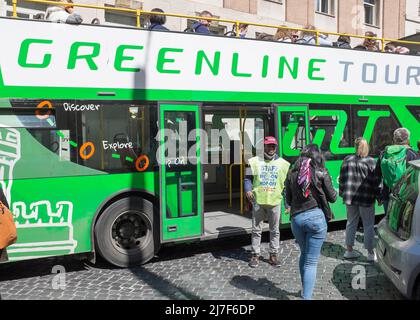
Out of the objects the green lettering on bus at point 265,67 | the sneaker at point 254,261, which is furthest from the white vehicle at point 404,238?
the green lettering on bus at point 265,67

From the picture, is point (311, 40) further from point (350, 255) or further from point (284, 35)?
point (350, 255)

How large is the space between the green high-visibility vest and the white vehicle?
4.52 feet

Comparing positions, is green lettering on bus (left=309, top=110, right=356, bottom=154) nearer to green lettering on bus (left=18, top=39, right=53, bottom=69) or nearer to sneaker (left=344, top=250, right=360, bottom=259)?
sneaker (left=344, top=250, right=360, bottom=259)

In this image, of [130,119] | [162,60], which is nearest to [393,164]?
[162,60]

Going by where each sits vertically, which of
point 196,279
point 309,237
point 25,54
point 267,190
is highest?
point 25,54

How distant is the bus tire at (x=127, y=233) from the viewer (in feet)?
18.3

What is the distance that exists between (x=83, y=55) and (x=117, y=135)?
3.69ft

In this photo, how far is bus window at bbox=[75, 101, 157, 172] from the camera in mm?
5449

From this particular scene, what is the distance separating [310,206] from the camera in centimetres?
418

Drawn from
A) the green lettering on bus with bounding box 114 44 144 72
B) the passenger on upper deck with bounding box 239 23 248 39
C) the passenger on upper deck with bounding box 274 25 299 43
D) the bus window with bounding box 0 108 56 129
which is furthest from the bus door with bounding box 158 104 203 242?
the passenger on upper deck with bounding box 274 25 299 43

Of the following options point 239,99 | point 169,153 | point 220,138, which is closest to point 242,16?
point 220,138
